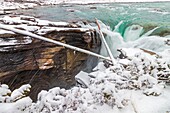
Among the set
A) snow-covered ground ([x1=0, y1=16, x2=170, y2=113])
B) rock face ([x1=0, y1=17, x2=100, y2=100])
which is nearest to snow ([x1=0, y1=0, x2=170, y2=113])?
snow-covered ground ([x1=0, y1=16, x2=170, y2=113])

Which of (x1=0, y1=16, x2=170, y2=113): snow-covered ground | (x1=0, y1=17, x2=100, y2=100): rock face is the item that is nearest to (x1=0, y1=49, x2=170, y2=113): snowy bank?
(x1=0, y1=16, x2=170, y2=113): snow-covered ground

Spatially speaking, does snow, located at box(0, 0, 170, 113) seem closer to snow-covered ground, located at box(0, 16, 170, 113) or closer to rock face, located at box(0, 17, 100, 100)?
snow-covered ground, located at box(0, 16, 170, 113)

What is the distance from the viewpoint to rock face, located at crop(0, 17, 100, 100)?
5.96 m

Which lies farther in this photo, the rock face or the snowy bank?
the rock face

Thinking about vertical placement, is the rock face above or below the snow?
below

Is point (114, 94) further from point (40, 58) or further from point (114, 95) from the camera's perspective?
point (40, 58)

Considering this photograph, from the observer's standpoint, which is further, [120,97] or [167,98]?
[167,98]

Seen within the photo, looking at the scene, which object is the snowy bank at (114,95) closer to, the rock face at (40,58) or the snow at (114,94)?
the snow at (114,94)

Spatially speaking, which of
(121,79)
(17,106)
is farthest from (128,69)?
(17,106)

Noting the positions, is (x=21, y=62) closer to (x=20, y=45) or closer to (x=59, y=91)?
(x=20, y=45)

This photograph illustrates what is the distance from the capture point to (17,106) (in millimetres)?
1947

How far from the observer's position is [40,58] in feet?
22.0

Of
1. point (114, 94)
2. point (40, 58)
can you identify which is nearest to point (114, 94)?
point (114, 94)

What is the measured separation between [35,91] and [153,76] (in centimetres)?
501
